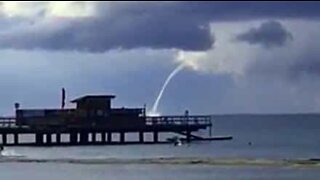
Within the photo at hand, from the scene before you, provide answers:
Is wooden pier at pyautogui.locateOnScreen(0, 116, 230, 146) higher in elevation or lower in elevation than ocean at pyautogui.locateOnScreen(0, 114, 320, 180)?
higher

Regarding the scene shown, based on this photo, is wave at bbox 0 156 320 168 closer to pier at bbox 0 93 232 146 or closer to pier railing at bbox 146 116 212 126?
pier at bbox 0 93 232 146

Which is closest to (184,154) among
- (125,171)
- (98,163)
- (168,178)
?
(98,163)

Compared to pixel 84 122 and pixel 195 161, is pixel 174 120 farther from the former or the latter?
pixel 195 161

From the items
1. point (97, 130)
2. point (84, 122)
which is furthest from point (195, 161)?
point (84, 122)

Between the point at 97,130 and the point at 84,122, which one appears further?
the point at 84,122

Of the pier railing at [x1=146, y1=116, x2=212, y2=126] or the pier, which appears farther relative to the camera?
the pier railing at [x1=146, y1=116, x2=212, y2=126]

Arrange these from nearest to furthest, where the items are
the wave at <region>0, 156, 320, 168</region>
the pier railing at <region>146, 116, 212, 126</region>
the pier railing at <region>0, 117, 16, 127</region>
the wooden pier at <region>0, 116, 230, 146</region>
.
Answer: the wave at <region>0, 156, 320, 168</region>, the wooden pier at <region>0, 116, 230, 146</region>, the pier railing at <region>0, 117, 16, 127</region>, the pier railing at <region>146, 116, 212, 126</region>

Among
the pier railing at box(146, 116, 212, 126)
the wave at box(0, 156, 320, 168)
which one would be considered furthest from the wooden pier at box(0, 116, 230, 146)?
the wave at box(0, 156, 320, 168)

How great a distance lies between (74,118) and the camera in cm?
9325

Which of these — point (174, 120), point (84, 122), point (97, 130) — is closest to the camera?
point (97, 130)

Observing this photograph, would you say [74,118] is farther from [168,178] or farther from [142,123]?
[168,178]

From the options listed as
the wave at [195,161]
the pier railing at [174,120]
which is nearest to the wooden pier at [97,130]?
the pier railing at [174,120]

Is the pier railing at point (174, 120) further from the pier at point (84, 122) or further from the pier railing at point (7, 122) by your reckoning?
the pier railing at point (7, 122)

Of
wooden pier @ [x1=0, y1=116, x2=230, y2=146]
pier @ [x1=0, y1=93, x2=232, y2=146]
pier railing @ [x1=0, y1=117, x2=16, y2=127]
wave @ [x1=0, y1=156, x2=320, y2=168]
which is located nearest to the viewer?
wave @ [x1=0, y1=156, x2=320, y2=168]
